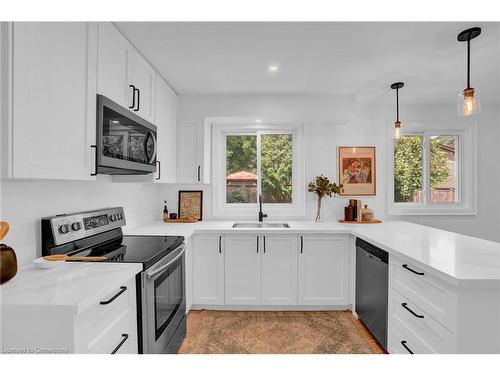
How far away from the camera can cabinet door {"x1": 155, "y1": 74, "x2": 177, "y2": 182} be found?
96.2 inches

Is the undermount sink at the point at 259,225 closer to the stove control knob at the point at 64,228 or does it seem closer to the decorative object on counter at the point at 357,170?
the decorative object on counter at the point at 357,170

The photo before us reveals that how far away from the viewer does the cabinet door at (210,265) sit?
8.87ft

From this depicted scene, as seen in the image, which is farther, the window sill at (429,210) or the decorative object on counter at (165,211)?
the window sill at (429,210)

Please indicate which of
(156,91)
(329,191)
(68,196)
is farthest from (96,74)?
(329,191)

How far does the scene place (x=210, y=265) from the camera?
2.71 metres

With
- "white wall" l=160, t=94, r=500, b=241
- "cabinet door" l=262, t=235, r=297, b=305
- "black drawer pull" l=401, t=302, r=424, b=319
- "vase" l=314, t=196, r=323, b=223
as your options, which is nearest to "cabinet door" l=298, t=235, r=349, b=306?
"cabinet door" l=262, t=235, r=297, b=305

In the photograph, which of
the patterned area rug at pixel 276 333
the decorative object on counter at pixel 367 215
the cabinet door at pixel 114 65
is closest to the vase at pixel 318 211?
Answer: the decorative object on counter at pixel 367 215

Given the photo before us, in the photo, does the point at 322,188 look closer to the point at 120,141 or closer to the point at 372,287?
the point at 372,287

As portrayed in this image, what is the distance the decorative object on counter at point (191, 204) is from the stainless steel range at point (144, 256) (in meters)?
1.10

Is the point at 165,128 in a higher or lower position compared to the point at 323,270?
higher

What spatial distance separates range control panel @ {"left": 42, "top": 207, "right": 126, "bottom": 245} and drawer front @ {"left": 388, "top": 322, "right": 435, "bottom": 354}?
205 centimetres

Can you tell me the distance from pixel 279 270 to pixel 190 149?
5.10ft

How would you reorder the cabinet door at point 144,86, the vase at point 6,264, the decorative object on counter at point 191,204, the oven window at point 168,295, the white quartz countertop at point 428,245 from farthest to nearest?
the decorative object on counter at point 191,204 → the cabinet door at point 144,86 → the oven window at point 168,295 → the white quartz countertop at point 428,245 → the vase at point 6,264

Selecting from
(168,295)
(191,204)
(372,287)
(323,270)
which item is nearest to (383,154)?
(323,270)
